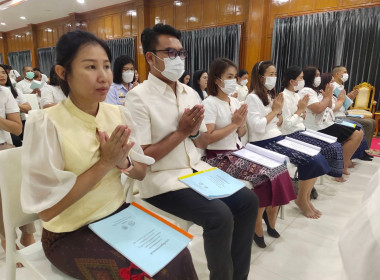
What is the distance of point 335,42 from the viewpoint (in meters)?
5.59

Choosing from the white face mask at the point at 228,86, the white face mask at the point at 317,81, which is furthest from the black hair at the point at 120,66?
the white face mask at the point at 317,81

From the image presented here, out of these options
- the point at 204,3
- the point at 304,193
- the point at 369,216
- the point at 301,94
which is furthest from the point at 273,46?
the point at 369,216

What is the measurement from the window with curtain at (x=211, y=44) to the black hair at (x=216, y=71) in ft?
16.1

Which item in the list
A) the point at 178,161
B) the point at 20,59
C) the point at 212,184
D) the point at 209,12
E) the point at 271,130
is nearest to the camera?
the point at 212,184

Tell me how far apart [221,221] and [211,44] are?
6564 millimetres

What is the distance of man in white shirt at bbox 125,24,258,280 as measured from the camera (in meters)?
1.22

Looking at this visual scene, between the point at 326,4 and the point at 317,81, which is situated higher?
the point at 326,4

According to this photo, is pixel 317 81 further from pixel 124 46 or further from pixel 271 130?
pixel 124 46

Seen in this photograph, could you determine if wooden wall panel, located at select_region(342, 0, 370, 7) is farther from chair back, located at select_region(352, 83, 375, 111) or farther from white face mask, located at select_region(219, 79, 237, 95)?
white face mask, located at select_region(219, 79, 237, 95)

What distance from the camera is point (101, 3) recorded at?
849 cm

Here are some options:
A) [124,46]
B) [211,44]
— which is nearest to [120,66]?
[211,44]

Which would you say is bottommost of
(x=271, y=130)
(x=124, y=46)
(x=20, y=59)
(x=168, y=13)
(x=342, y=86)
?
(x=271, y=130)

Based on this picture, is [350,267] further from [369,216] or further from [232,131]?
[232,131]

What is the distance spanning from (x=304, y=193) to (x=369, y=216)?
1578mm
